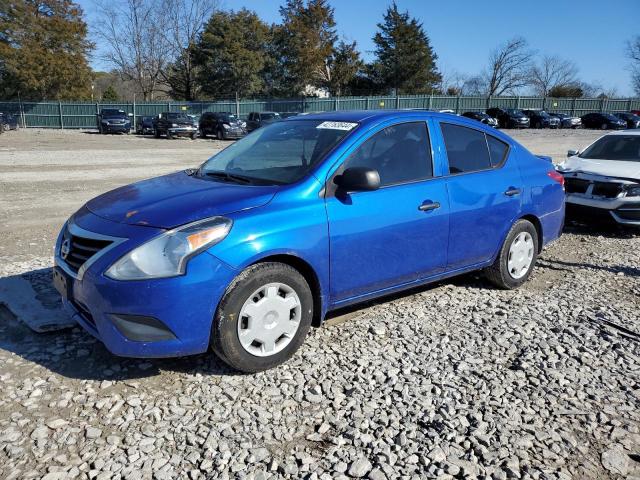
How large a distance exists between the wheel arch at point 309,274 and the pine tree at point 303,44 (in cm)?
5265

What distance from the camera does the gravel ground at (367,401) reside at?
2705 millimetres

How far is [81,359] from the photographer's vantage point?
3693mm

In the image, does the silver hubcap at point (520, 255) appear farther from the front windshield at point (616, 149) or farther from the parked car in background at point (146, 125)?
the parked car in background at point (146, 125)

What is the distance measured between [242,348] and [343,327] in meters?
1.15

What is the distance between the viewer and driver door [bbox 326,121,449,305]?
3811 mm

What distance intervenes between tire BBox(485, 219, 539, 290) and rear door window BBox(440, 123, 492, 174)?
0.72m

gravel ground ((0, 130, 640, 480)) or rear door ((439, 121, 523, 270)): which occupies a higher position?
rear door ((439, 121, 523, 270))

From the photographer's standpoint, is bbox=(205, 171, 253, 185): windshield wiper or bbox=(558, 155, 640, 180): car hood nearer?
bbox=(205, 171, 253, 185): windshield wiper

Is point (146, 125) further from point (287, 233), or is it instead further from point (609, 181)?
point (287, 233)

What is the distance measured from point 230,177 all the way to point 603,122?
50157 millimetres

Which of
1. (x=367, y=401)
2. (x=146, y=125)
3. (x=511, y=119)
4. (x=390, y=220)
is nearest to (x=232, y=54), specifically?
(x=146, y=125)

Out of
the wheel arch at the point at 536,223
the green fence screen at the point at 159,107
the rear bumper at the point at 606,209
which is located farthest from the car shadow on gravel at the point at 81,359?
the green fence screen at the point at 159,107

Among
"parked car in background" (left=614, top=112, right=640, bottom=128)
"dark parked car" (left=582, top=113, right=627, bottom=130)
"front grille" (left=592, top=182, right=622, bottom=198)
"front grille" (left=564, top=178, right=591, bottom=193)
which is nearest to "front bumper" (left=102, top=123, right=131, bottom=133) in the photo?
"front grille" (left=564, top=178, right=591, bottom=193)

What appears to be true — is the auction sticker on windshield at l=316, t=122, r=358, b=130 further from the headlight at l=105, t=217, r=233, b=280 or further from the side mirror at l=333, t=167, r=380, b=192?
the headlight at l=105, t=217, r=233, b=280
